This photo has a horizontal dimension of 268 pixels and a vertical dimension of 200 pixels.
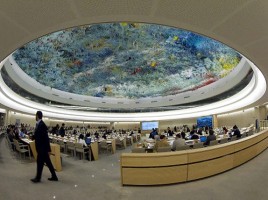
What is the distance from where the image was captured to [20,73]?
14.3 m

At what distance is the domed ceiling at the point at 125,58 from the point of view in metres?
11.4

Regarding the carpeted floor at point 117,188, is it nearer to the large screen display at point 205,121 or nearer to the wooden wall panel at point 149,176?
the wooden wall panel at point 149,176

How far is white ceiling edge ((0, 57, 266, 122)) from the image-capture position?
1229 centimetres

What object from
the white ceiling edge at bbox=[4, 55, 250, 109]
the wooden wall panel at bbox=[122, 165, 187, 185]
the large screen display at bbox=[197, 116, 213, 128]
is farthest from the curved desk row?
the large screen display at bbox=[197, 116, 213, 128]

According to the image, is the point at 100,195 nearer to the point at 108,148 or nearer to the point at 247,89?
the point at 108,148

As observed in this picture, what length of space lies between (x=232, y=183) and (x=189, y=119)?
23.2 metres

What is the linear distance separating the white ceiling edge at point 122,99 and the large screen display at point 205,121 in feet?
12.4

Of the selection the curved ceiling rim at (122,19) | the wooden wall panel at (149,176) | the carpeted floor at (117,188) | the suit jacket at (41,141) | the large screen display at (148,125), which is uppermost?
the curved ceiling rim at (122,19)

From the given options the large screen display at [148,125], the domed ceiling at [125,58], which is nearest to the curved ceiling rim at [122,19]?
the domed ceiling at [125,58]

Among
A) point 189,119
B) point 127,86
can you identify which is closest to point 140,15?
point 127,86

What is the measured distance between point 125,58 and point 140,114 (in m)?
14.9

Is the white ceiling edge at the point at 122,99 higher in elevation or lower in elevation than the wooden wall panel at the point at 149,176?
higher

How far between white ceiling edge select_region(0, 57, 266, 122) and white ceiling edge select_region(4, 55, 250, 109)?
3.20ft

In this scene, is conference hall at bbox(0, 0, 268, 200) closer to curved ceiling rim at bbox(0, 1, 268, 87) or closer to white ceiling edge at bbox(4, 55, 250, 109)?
curved ceiling rim at bbox(0, 1, 268, 87)
